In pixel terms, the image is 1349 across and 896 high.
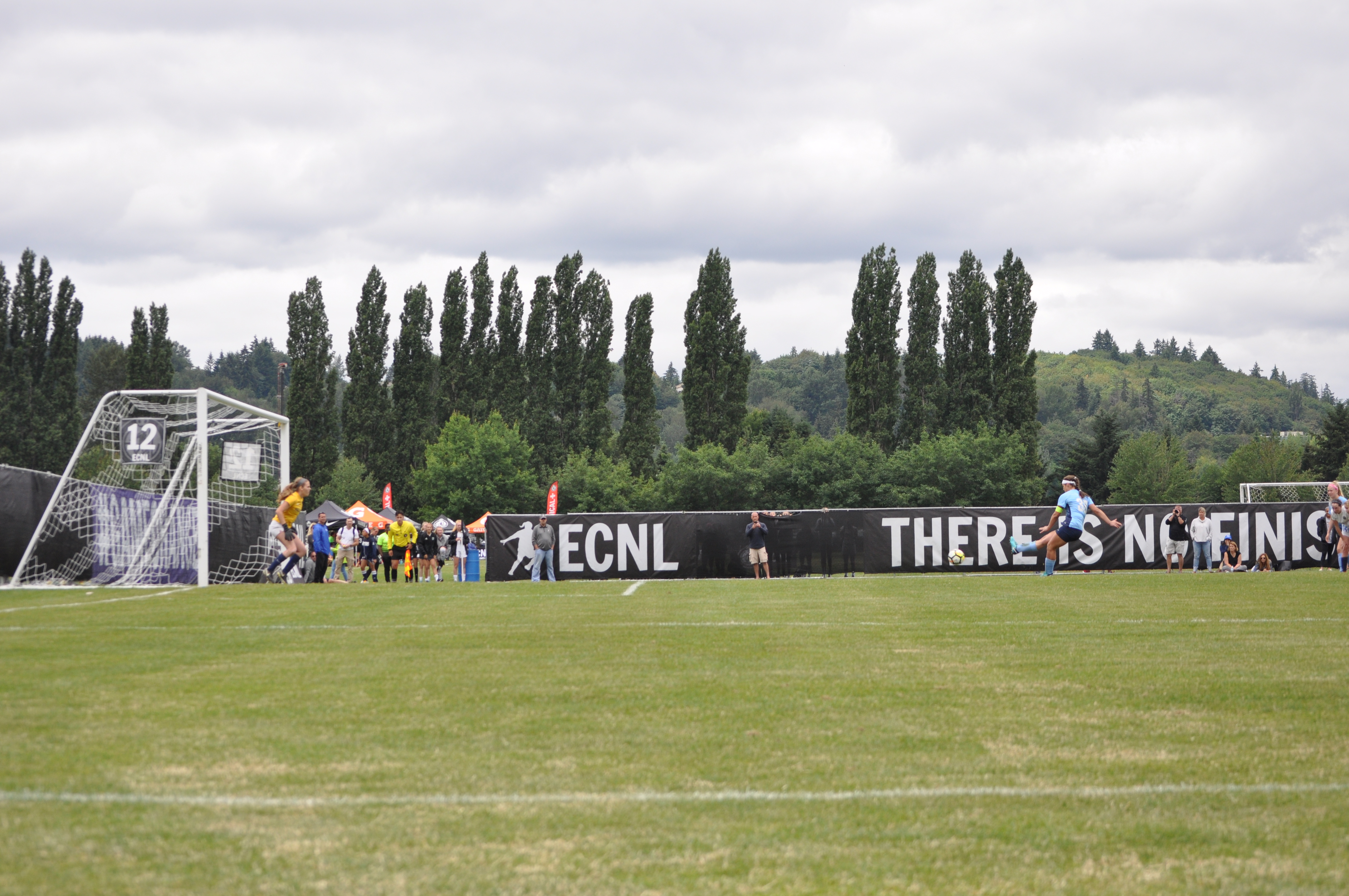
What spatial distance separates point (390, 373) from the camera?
71500mm

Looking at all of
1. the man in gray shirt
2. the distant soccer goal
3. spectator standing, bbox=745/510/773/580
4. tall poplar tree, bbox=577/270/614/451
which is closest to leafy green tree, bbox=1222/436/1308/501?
the distant soccer goal

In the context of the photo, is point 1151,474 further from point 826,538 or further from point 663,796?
point 663,796

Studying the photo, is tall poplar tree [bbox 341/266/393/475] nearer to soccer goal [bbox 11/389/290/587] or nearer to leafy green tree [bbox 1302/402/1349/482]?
soccer goal [bbox 11/389/290/587]

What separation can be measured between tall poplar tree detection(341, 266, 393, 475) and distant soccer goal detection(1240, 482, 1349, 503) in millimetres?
46984

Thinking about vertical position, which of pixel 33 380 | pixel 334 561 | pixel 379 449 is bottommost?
pixel 334 561

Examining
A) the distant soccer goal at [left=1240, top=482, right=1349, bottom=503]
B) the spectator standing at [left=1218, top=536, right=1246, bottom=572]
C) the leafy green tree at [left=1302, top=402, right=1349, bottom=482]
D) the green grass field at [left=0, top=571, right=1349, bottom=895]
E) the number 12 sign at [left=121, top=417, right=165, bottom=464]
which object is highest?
the leafy green tree at [left=1302, top=402, right=1349, bottom=482]

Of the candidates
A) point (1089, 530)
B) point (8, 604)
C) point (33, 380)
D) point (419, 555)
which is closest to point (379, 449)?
point (33, 380)

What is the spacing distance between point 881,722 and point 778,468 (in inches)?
2198

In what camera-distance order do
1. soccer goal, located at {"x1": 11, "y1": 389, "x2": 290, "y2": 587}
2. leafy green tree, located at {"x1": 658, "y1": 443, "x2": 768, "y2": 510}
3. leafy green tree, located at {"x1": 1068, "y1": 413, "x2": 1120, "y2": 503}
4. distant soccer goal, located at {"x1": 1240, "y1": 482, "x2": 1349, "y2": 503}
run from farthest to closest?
leafy green tree, located at {"x1": 1068, "y1": 413, "x2": 1120, "y2": 503} → leafy green tree, located at {"x1": 658, "y1": 443, "x2": 768, "y2": 510} → distant soccer goal, located at {"x1": 1240, "y1": 482, "x2": 1349, "y2": 503} → soccer goal, located at {"x1": 11, "y1": 389, "x2": 290, "y2": 587}

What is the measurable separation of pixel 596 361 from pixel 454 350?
885 cm

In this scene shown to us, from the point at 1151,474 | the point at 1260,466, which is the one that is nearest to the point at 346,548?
the point at 1151,474

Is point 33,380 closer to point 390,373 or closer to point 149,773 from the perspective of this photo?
point 390,373

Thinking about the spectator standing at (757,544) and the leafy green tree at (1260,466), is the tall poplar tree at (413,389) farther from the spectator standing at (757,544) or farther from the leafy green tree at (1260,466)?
the leafy green tree at (1260,466)

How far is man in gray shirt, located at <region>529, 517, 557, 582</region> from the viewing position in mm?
28969
